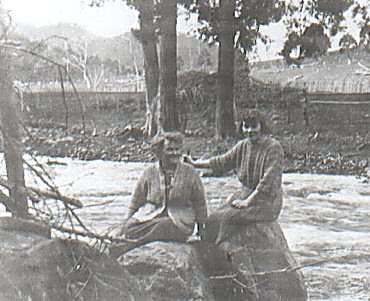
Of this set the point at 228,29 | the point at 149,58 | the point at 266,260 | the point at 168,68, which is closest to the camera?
the point at 266,260

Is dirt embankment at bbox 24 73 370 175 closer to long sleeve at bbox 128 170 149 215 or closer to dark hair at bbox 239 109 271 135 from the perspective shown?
long sleeve at bbox 128 170 149 215

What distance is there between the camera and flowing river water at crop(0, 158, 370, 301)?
3830mm

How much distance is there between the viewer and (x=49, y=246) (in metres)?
2.24

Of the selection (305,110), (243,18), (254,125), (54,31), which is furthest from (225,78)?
(254,125)

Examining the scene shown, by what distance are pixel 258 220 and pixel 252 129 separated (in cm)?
44

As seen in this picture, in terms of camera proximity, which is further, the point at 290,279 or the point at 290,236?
the point at 290,236

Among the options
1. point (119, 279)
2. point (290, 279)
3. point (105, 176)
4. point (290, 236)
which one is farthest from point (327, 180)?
point (119, 279)

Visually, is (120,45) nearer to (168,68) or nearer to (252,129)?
(168,68)

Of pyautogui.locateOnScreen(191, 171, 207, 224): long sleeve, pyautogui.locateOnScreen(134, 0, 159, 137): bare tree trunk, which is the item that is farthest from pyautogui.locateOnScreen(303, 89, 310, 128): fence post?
pyautogui.locateOnScreen(191, 171, 207, 224): long sleeve

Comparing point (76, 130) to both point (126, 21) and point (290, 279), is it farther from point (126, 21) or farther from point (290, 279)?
point (290, 279)

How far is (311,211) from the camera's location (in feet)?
17.4

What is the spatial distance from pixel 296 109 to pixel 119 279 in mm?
4053

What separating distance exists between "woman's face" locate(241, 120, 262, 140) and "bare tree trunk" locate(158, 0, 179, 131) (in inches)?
70.8

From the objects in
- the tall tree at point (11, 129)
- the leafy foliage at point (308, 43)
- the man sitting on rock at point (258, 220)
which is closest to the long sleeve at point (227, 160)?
the man sitting on rock at point (258, 220)
